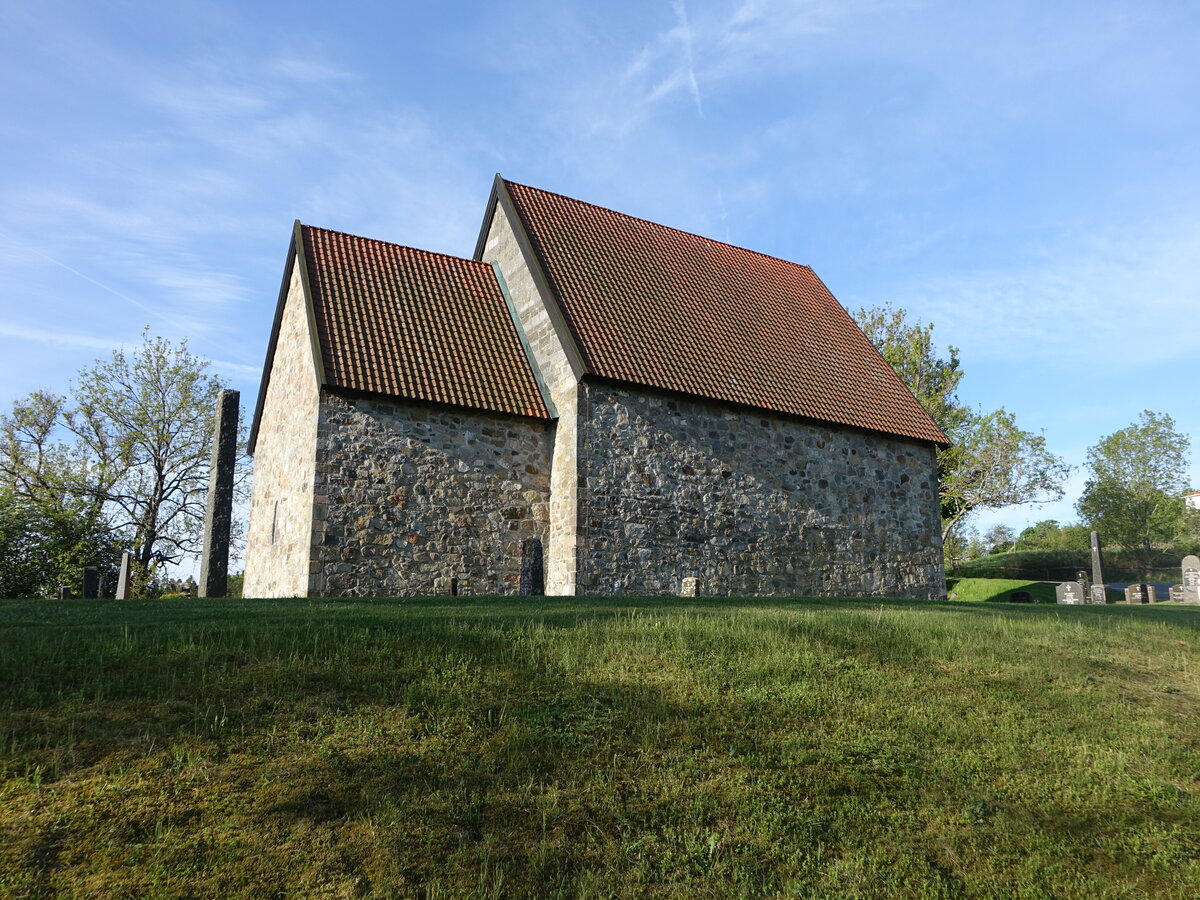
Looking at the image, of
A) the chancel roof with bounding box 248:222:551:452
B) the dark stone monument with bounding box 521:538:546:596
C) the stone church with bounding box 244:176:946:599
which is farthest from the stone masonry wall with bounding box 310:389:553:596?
the chancel roof with bounding box 248:222:551:452

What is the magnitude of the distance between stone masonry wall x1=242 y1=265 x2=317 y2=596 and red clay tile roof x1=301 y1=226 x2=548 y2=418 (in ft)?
2.12

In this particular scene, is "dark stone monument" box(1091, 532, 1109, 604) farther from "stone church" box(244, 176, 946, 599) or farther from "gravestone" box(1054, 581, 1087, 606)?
"stone church" box(244, 176, 946, 599)

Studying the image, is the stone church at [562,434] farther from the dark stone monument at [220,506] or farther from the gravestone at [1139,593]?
the gravestone at [1139,593]

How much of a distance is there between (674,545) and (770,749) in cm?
836

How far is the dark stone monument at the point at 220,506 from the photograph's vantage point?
14844 millimetres

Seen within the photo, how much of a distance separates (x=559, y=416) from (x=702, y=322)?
424cm

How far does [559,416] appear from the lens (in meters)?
14.6

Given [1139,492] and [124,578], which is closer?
[124,578]

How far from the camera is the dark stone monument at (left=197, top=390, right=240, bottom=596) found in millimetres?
14844

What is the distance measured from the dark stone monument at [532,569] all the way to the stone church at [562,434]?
0.09m

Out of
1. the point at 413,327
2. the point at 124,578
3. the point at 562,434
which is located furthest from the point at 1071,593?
the point at 124,578

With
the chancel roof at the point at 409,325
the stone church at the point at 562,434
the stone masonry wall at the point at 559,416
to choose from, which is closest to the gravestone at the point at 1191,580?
the stone church at the point at 562,434

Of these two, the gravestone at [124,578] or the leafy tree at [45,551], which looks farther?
the leafy tree at [45,551]

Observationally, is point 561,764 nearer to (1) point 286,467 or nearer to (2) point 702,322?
(1) point 286,467
